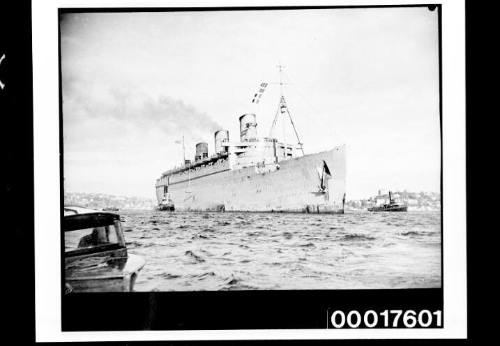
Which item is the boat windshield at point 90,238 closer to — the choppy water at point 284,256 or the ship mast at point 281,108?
the choppy water at point 284,256

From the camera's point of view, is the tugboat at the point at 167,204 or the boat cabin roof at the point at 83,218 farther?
the tugboat at the point at 167,204

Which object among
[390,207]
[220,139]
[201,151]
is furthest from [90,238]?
[390,207]

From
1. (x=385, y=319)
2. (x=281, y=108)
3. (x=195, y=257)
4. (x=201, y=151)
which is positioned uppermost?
(x=281, y=108)

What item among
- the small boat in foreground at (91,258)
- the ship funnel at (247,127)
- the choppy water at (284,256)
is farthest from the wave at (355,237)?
the small boat in foreground at (91,258)

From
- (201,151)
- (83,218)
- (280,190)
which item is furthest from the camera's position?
(280,190)

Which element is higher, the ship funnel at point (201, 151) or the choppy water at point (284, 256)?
Answer: the ship funnel at point (201, 151)

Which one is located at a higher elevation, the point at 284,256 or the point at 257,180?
the point at 257,180

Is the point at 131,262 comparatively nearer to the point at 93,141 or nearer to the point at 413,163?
the point at 93,141

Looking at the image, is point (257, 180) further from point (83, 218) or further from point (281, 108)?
point (83, 218)
